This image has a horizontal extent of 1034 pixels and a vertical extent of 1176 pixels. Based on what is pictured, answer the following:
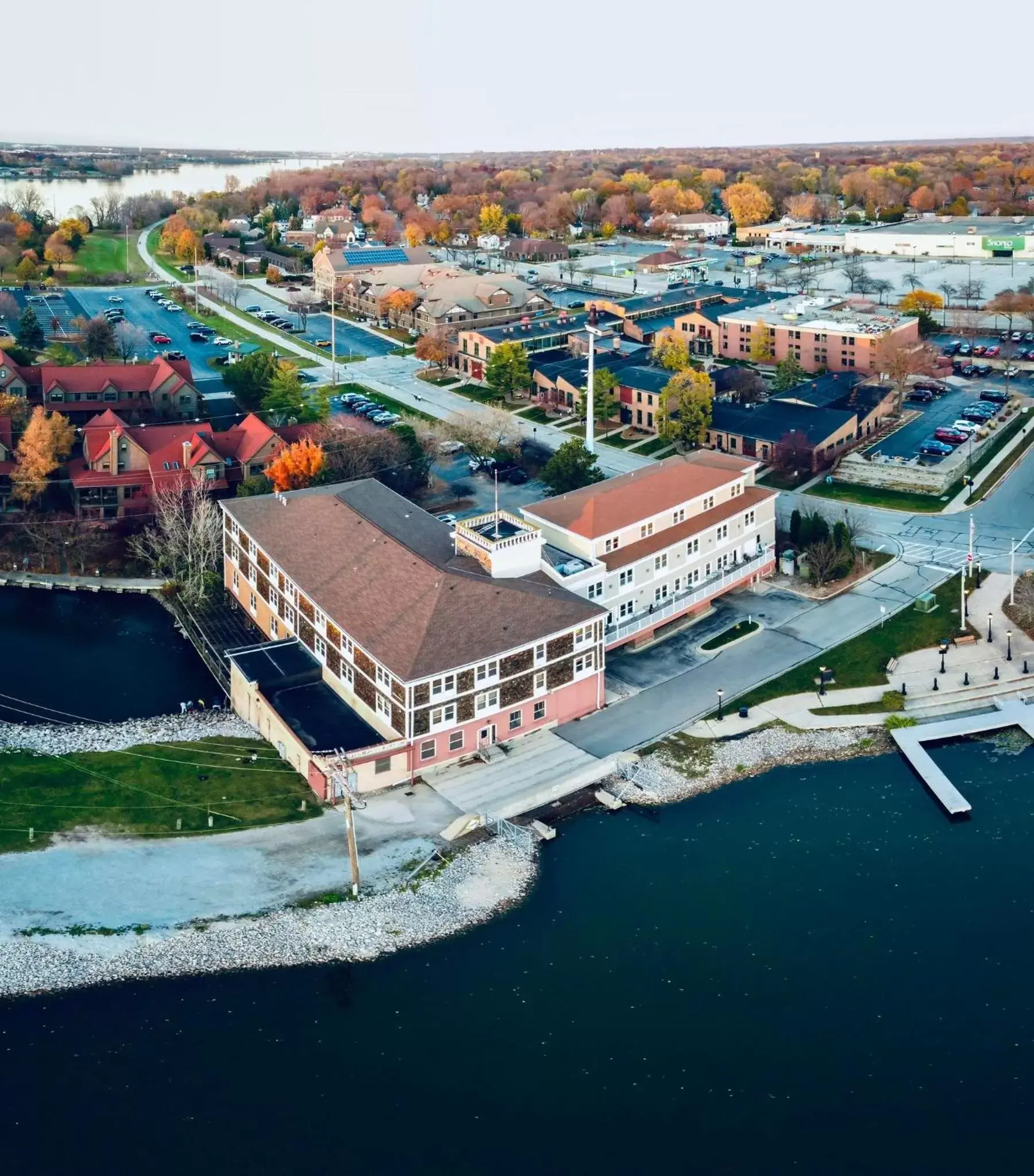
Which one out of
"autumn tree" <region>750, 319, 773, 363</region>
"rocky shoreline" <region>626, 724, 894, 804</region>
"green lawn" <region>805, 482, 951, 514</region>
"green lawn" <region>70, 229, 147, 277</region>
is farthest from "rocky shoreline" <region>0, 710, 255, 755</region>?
"green lawn" <region>70, 229, 147, 277</region>

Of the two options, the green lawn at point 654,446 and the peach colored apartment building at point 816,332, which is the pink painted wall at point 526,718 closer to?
the green lawn at point 654,446

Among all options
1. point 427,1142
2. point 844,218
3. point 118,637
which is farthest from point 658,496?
point 844,218

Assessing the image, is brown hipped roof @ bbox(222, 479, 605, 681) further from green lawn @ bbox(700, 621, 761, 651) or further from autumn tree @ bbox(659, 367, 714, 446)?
autumn tree @ bbox(659, 367, 714, 446)

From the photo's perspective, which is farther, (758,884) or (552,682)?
(552,682)

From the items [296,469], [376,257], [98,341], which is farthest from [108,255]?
[296,469]

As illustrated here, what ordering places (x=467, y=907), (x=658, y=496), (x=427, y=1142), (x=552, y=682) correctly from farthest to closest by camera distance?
(x=658, y=496), (x=552, y=682), (x=467, y=907), (x=427, y=1142)

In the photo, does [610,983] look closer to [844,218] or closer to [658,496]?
[658,496]

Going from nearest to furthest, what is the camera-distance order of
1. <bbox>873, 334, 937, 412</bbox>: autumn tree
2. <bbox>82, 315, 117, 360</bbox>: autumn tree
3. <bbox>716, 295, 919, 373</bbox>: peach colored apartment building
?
<bbox>873, 334, 937, 412</bbox>: autumn tree < <bbox>716, 295, 919, 373</bbox>: peach colored apartment building < <bbox>82, 315, 117, 360</bbox>: autumn tree
